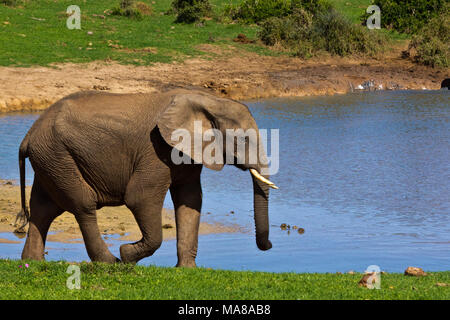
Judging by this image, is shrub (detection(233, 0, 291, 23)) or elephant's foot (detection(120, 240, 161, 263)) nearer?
elephant's foot (detection(120, 240, 161, 263))

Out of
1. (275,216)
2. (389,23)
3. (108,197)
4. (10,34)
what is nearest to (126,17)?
(10,34)

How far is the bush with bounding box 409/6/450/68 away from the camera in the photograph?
118ft

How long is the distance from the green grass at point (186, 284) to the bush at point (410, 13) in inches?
1260

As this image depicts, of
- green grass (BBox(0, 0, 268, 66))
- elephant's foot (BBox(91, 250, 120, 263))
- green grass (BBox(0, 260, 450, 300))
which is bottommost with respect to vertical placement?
green grass (BBox(0, 0, 268, 66))

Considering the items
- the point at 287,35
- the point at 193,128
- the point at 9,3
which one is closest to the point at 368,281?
the point at 193,128

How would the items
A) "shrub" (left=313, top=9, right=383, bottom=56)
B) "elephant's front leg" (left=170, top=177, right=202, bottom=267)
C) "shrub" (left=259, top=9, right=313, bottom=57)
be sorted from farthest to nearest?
"shrub" (left=313, top=9, right=383, bottom=56)
"shrub" (left=259, top=9, right=313, bottom=57)
"elephant's front leg" (left=170, top=177, right=202, bottom=267)

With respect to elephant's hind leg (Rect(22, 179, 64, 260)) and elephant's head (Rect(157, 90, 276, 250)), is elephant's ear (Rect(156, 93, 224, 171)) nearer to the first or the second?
elephant's head (Rect(157, 90, 276, 250))

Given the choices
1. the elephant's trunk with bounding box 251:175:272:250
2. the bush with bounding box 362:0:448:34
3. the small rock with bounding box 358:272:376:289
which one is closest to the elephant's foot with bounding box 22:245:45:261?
the elephant's trunk with bounding box 251:175:272:250

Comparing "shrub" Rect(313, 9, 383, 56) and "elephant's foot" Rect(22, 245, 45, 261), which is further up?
"elephant's foot" Rect(22, 245, 45, 261)

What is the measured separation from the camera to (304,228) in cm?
1426

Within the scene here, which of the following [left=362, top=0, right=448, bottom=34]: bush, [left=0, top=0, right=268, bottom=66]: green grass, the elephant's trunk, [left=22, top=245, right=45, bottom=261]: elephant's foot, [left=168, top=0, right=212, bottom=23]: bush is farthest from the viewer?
[left=362, top=0, right=448, bottom=34]: bush

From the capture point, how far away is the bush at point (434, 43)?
36.0 m

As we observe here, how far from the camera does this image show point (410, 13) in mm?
40531

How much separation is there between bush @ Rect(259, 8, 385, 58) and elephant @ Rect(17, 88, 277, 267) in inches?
1019
